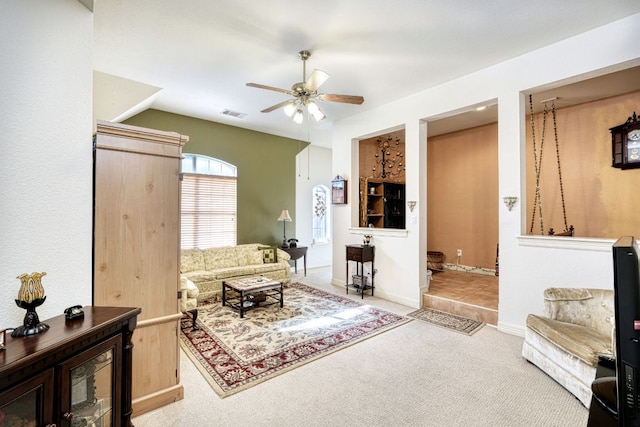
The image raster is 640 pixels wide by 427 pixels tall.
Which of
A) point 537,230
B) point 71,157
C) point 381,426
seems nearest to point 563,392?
point 381,426

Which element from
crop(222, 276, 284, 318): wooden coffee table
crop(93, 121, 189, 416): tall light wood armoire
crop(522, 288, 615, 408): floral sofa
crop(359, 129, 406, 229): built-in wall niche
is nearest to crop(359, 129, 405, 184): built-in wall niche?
crop(359, 129, 406, 229): built-in wall niche

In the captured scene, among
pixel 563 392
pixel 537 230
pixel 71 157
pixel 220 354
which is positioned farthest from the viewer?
pixel 537 230

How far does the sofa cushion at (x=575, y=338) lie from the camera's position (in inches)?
82.9

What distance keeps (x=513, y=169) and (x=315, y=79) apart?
250 centimetres

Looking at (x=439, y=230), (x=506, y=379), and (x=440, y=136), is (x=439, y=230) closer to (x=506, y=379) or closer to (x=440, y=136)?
(x=440, y=136)

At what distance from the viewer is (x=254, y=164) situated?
6516mm

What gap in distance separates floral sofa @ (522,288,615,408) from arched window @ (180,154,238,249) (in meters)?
5.23

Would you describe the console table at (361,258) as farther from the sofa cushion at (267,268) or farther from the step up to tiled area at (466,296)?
the sofa cushion at (267,268)

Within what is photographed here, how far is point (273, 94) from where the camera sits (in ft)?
14.9

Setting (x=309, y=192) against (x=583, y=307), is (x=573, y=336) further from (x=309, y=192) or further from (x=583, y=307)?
(x=309, y=192)

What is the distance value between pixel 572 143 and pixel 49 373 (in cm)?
636

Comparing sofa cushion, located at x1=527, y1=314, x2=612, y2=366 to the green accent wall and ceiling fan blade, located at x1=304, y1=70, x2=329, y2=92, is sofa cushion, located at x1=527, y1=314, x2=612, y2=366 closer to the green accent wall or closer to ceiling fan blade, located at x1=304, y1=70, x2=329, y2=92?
ceiling fan blade, located at x1=304, y1=70, x2=329, y2=92

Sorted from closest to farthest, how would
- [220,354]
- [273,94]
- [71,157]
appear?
[71,157]
[220,354]
[273,94]

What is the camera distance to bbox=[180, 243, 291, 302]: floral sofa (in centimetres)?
484
